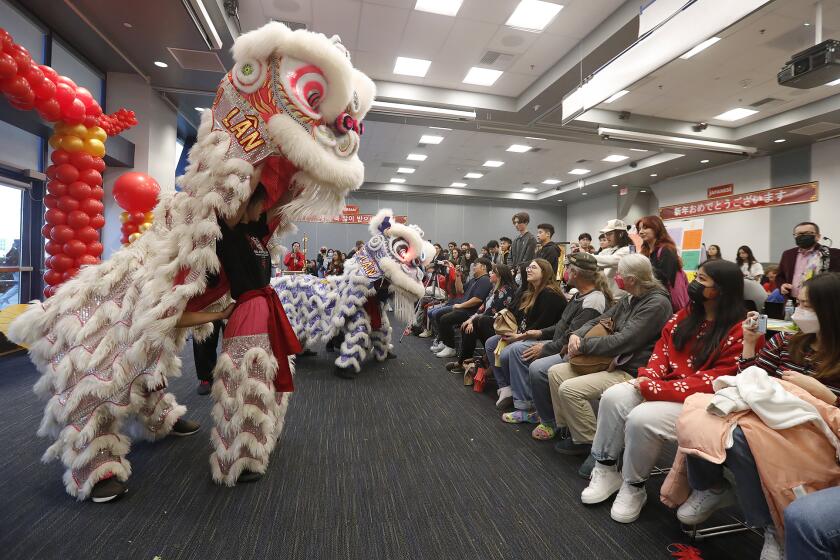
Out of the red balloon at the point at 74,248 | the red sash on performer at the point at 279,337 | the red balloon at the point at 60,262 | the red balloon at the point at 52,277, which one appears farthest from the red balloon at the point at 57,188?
the red sash on performer at the point at 279,337

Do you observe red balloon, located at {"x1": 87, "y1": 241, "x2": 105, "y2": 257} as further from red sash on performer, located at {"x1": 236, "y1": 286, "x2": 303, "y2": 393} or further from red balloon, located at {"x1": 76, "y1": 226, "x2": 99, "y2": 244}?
red sash on performer, located at {"x1": 236, "y1": 286, "x2": 303, "y2": 393}

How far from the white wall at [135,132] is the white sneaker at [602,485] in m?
6.31

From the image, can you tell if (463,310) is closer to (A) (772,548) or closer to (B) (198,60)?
(A) (772,548)

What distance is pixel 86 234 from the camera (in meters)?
3.71

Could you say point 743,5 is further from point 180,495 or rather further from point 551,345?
point 180,495

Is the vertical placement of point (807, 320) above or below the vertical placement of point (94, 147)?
below

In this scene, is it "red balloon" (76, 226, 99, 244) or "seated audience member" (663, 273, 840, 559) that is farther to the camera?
"red balloon" (76, 226, 99, 244)

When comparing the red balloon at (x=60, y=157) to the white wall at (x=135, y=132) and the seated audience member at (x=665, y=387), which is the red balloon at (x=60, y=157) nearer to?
the white wall at (x=135, y=132)

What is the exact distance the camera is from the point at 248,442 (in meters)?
1.78

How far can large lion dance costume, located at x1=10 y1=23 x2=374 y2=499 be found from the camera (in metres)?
1.58

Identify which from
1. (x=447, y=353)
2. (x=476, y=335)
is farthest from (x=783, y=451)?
(x=447, y=353)

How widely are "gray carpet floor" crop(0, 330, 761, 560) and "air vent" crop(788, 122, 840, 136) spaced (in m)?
7.87

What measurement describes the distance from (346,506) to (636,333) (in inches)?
61.3

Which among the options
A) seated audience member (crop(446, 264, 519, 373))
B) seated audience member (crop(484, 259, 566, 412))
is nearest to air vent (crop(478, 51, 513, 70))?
seated audience member (crop(446, 264, 519, 373))
